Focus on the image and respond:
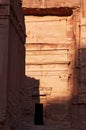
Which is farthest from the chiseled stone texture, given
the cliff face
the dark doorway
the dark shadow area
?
the dark doorway

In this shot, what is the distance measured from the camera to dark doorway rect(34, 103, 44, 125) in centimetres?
1442

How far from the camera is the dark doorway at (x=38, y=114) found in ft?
47.3

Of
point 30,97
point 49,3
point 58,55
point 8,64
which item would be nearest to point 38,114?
point 30,97

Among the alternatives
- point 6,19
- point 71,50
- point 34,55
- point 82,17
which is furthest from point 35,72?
point 6,19

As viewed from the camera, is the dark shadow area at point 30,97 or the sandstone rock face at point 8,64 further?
the dark shadow area at point 30,97

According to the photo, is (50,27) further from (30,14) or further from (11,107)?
(11,107)

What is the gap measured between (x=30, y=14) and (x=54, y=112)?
13.4ft

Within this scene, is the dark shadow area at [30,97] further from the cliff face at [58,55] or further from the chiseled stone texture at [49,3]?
the chiseled stone texture at [49,3]

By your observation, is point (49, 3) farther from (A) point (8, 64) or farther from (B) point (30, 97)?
(A) point (8, 64)


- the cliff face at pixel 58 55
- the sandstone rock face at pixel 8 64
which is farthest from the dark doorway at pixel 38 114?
the sandstone rock face at pixel 8 64

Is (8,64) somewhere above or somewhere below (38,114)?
above

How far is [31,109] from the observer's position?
1459 cm

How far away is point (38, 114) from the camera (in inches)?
575

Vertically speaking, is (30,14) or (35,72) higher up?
(30,14)
